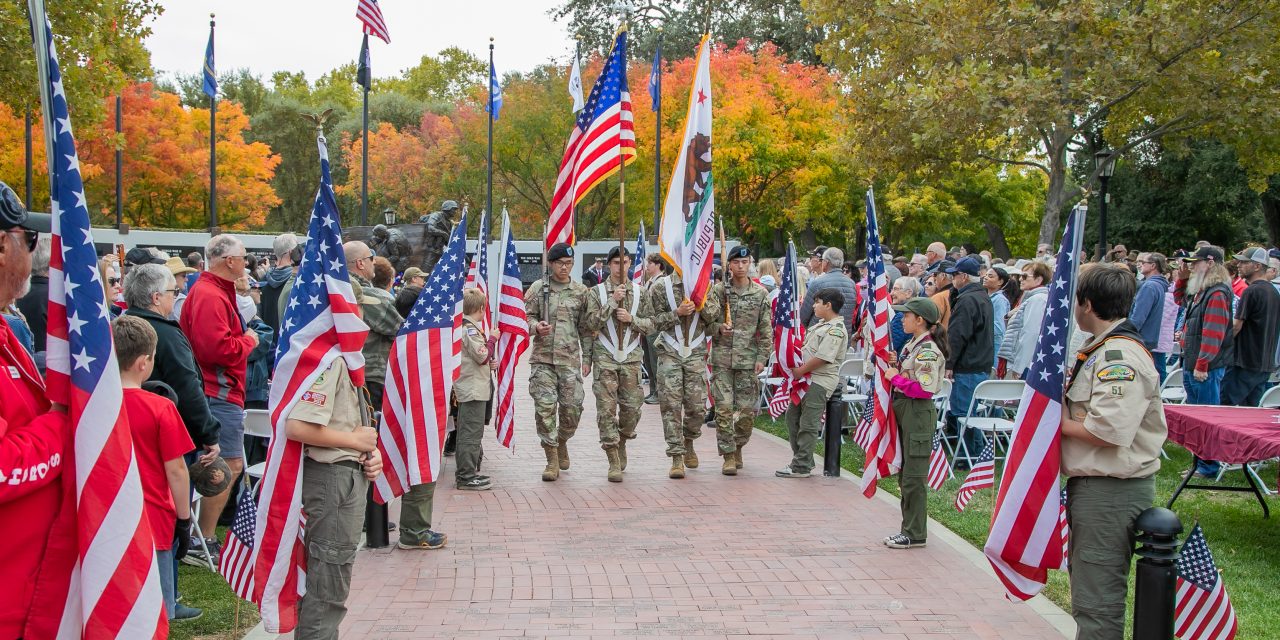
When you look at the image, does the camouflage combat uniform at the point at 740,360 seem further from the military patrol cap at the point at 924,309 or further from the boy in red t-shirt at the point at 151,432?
the boy in red t-shirt at the point at 151,432

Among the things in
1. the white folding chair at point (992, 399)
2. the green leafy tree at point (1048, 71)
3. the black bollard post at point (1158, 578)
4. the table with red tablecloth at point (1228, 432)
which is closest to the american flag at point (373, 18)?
the green leafy tree at point (1048, 71)

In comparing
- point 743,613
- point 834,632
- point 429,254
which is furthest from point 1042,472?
point 429,254

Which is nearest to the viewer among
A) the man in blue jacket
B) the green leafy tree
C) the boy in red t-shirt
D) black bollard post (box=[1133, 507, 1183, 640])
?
black bollard post (box=[1133, 507, 1183, 640])

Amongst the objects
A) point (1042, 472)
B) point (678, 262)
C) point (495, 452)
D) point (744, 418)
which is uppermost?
point (678, 262)

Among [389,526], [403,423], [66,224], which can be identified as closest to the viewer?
[66,224]

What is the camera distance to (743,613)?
6.10 meters

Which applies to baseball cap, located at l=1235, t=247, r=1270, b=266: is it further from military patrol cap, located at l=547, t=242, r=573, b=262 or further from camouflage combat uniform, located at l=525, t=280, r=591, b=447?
military patrol cap, located at l=547, t=242, r=573, b=262

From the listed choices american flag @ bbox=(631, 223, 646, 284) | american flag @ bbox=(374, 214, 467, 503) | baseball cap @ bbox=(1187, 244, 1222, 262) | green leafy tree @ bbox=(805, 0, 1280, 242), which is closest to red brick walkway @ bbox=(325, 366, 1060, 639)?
american flag @ bbox=(374, 214, 467, 503)

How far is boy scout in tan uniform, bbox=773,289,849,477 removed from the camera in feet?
34.0

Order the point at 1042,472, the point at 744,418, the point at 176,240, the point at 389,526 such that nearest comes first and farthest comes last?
the point at 1042,472 < the point at 389,526 < the point at 744,418 < the point at 176,240

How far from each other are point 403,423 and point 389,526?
2122 mm

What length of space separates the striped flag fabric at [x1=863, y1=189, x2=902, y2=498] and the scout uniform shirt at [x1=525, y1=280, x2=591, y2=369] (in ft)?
11.1

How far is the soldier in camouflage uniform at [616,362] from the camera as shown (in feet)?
33.3

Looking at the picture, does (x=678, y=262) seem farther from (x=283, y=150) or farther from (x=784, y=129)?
(x=283, y=150)
